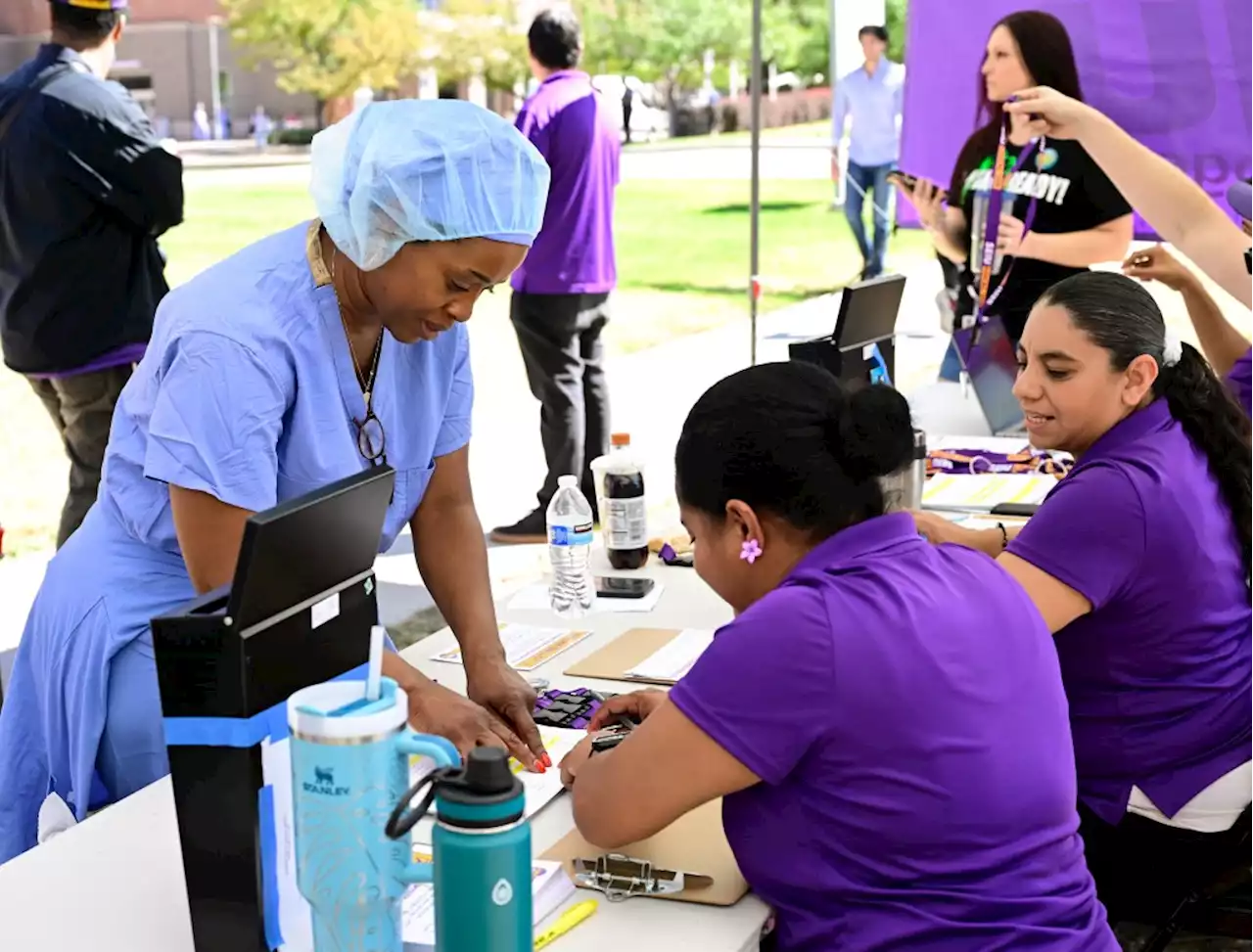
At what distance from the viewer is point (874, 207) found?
369 inches

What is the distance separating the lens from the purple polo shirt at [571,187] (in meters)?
5.12

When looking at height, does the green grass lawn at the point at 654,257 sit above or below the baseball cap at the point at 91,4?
below

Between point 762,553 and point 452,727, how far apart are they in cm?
43

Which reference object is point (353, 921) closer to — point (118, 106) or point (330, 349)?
point (330, 349)

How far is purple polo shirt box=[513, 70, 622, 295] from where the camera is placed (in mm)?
5117

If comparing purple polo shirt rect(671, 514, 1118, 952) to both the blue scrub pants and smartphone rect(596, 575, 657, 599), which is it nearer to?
the blue scrub pants

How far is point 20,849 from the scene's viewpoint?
6.43 ft

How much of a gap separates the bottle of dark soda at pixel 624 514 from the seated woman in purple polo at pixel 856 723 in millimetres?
1141

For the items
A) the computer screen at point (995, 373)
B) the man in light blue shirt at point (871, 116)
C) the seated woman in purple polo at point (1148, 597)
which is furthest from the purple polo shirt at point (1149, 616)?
the man in light blue shirt at point (871, 116)

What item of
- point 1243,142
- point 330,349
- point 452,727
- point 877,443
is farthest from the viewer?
point 1243,142

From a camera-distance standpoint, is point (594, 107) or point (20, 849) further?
point (594, 107)

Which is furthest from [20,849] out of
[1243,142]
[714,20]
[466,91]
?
[714,20]

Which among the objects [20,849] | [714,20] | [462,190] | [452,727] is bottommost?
[20,849]

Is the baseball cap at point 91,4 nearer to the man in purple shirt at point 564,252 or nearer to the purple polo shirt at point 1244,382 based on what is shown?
the man in purple shirt at point 564,252
